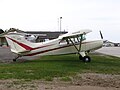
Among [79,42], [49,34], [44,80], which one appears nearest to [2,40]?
[49,34]

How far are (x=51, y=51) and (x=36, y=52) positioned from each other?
1217 millimetres

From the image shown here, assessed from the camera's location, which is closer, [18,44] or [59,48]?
[18,44]

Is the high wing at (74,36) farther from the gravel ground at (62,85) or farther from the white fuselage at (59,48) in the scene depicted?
the gravel ground at (62,85)

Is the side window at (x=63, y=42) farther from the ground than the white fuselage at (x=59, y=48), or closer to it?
farther from the ground

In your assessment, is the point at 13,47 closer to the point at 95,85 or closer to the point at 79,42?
the point at 79,42

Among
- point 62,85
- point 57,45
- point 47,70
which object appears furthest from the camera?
point 57,45

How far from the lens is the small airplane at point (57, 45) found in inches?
933

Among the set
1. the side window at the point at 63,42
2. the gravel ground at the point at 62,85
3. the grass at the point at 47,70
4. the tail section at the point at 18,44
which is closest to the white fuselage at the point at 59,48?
the side window at the point at 63,42

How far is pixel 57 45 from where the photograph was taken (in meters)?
24.5

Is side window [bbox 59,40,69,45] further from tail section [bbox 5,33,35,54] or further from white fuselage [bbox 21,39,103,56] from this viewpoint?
tail section [bbox 5,33,35,54]

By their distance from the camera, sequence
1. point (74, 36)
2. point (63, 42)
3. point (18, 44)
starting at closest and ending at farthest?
1. point (18, 44)
2. point (74, 36)
3. point (63, 42)

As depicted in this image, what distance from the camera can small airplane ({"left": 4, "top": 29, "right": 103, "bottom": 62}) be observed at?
933 inches

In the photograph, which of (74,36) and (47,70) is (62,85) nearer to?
(47,70)

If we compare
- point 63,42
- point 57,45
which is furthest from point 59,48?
point 63,42
